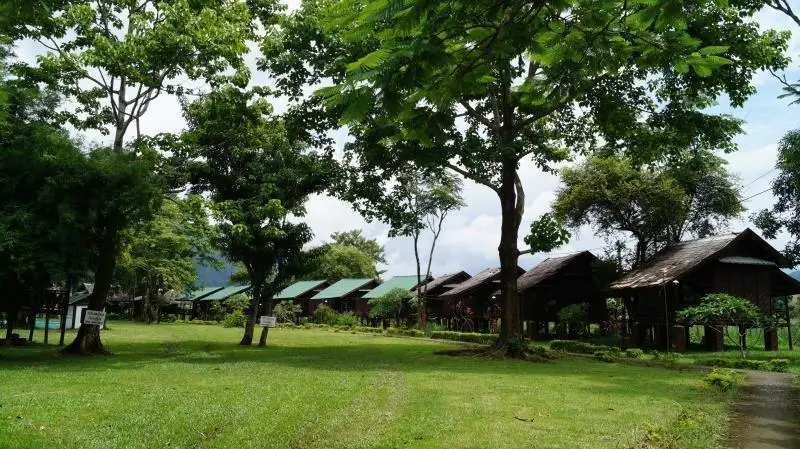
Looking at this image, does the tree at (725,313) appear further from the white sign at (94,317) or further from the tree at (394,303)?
the tree at (394,303)

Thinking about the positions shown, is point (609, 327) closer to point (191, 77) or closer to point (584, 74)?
point (191, 77)

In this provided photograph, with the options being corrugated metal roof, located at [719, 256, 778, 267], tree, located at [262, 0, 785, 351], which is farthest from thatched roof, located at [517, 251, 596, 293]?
tree, located at [262, 0, 785, 351]

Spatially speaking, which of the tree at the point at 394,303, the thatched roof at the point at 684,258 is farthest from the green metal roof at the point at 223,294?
the thatched roof at the point at 684,258

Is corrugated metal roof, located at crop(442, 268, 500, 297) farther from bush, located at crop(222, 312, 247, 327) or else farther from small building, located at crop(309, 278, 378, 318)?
bush, located at crop(222, 312, 247, 327)

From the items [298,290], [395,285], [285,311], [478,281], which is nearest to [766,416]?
[478,281]

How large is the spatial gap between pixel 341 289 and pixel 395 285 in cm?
857

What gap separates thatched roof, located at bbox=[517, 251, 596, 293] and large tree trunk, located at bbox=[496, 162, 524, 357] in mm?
13330

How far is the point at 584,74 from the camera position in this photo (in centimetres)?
618

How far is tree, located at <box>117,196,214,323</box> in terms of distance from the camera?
19.6m

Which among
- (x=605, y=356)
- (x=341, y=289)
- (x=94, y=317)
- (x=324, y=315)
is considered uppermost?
(x=341, y=289)

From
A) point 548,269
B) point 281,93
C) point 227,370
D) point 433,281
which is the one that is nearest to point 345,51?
point 281,93

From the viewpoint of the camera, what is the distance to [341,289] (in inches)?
2378

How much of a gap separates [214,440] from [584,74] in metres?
5.79

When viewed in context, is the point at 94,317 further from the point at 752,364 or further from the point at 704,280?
the point at 704,280
